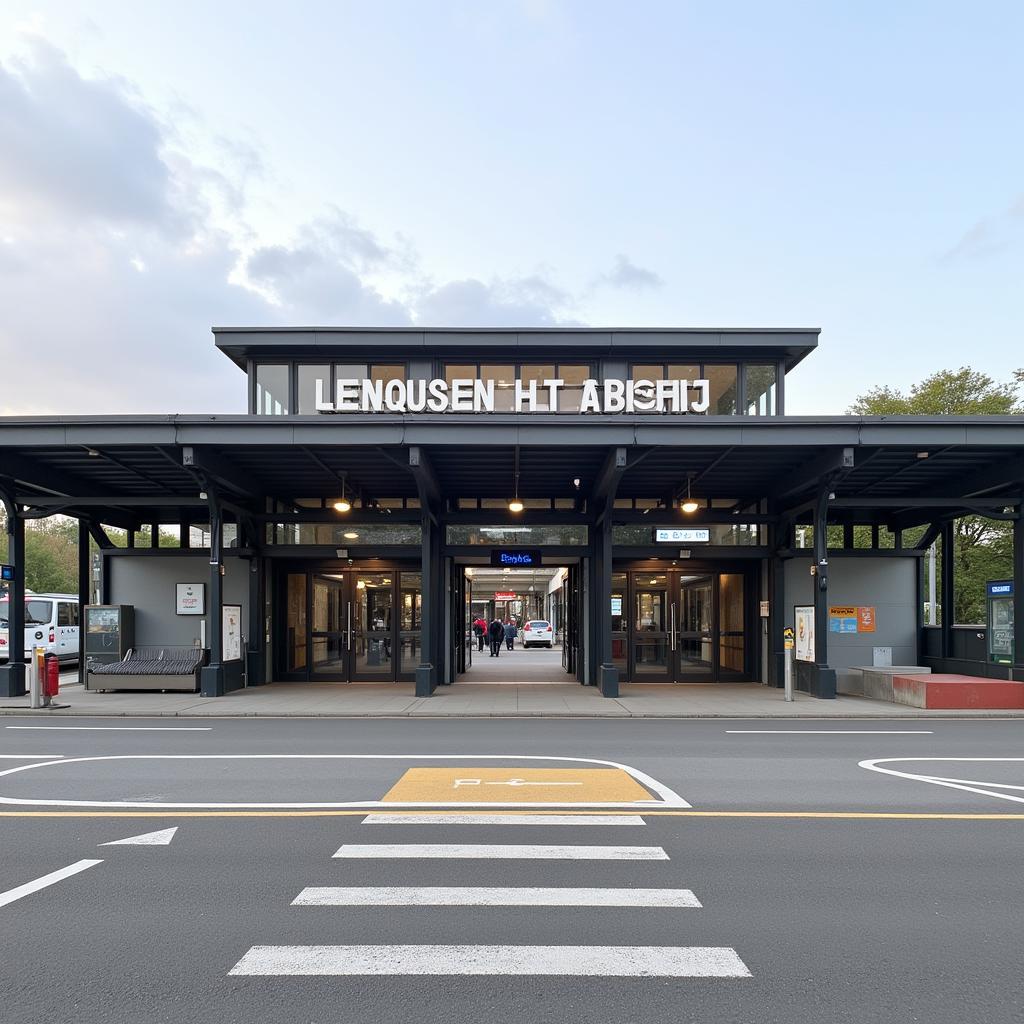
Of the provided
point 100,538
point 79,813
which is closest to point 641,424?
point 79,813

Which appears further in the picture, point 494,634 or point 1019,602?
point 494,634

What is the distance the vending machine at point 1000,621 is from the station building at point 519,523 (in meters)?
0.39

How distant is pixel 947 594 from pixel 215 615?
18.0 metres

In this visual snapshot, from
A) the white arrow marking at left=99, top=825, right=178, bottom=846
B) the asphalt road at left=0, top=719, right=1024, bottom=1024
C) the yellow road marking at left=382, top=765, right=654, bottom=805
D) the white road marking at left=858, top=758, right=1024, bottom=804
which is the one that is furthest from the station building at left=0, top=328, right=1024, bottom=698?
the white arrow marking at left=99, top=825, right=178, bottom=846

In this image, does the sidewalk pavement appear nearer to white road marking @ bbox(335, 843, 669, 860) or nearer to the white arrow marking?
the white arrow marking

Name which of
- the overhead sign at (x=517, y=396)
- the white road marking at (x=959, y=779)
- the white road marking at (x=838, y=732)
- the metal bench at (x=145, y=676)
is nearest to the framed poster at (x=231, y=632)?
the metal bench at (x=145, y=676)

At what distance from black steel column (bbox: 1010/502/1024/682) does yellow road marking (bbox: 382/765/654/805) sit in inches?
488

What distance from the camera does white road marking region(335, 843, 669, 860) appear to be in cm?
608

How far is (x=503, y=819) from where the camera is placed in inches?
282

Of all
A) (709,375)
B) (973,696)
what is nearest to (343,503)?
(709,375)

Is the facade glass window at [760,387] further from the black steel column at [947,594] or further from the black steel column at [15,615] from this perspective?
the black steel column at [15,615]

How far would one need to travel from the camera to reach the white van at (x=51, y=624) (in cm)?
2500

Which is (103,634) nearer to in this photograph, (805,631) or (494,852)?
(494,852)

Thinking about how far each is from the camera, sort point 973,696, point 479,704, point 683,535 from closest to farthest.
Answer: point 973,696
point 479,704
point 683,535
